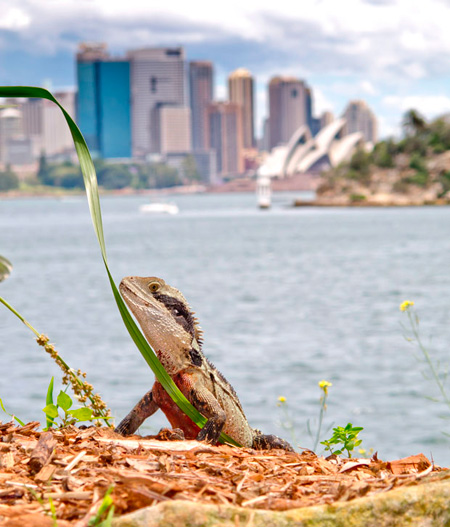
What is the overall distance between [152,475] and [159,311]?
2.78 feet

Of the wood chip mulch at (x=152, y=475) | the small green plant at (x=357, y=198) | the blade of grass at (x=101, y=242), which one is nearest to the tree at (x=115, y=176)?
the small green plant at (x=357, y=198)

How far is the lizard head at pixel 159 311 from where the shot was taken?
2844 millimetres

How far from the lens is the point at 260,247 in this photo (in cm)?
5509

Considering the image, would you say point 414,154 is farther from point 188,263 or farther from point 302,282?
point 302,282

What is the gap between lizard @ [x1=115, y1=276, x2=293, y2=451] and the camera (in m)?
2.85

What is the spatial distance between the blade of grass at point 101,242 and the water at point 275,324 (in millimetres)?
786

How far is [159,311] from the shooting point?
285 centimetres

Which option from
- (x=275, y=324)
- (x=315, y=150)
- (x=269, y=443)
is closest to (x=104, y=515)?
(x=269, y=443)

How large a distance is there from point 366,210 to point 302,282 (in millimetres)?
75848

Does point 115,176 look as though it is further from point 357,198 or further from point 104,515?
point 104,515

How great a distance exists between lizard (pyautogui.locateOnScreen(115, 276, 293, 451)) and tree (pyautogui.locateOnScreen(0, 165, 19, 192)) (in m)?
175

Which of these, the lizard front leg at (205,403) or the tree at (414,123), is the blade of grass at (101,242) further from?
the tree at (414,123)

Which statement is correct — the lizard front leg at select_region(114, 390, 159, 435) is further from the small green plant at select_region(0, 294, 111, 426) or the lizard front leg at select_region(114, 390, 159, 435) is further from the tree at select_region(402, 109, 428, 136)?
the tree at select_region(402, 109, 428, 136)

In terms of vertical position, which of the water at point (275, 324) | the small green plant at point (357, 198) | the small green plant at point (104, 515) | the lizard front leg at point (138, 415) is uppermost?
the small green plant at point (104, 515)
